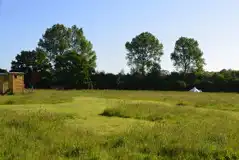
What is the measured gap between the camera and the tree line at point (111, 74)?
54.8m

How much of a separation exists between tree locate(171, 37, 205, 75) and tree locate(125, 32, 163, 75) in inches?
132

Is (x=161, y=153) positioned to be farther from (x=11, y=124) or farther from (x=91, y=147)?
(x=11, y=124)

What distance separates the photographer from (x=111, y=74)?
59406 millimetres

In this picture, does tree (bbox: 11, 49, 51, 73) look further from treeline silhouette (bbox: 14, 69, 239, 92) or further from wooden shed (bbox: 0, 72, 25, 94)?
wooden shed (bbox: 0, 72, 25, 94)

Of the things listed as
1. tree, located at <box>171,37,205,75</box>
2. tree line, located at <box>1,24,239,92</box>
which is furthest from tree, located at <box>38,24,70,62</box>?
tree, located at <box>171,37,205,75</box>

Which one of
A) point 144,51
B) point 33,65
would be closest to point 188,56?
point 144,51

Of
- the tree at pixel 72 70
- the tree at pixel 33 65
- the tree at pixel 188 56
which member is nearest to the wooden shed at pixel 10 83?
the tree at pixel 72 70

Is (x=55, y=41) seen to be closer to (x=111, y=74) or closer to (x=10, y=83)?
(x=111, y=74)

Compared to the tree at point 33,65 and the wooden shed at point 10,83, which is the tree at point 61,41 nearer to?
the tree at point 33,65

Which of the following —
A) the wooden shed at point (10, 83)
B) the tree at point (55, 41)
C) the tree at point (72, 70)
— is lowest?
the wooden shed at point (10, 83)

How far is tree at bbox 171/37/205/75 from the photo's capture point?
200 feet

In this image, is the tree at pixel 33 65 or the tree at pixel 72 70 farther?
the tree at pixel 33 65

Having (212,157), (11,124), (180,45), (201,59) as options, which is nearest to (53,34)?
(180,45)

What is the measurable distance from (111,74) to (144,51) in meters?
8.44
